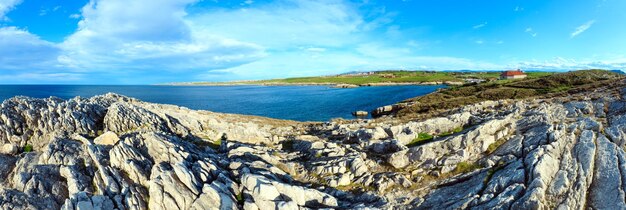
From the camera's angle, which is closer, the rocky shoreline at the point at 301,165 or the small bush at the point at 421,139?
the rocky shoreline at the point at 301,165

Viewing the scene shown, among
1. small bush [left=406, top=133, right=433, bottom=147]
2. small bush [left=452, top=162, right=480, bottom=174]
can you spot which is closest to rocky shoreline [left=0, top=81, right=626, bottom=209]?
small bush [left=452, top=162, right=480, bottom=174]

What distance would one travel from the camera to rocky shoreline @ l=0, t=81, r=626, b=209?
1862cm

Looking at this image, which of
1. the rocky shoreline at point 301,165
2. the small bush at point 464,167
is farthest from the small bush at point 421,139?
the small bush at point 464,167

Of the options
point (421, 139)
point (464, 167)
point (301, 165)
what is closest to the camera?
point (464, 167)

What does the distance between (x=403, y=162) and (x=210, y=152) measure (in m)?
16.7

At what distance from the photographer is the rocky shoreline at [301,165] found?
18625 millimetres

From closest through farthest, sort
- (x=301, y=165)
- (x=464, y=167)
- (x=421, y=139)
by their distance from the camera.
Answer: (x=464, y=167) < (x=301, y=165) < (x=421, y=139)

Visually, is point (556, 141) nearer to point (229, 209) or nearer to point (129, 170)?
point (229, 209)

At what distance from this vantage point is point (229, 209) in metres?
17.8

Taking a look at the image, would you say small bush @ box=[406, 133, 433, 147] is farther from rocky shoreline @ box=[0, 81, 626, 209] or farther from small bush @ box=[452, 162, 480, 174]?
small bush @ box=[452, 162, 480, 174]

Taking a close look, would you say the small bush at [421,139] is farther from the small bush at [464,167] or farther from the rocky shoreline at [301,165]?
the small bush at [464,167]

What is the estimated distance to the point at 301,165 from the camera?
26266 mm

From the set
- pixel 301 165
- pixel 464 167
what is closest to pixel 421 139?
pixel 464 167

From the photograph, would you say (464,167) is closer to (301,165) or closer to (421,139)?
(421,139)
